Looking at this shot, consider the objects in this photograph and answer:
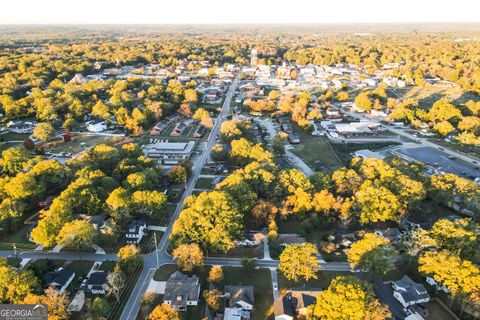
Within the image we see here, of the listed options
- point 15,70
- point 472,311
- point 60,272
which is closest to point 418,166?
point 472,311

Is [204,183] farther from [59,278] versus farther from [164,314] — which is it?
[164,314]

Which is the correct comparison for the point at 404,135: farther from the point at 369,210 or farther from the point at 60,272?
the point at 60,272

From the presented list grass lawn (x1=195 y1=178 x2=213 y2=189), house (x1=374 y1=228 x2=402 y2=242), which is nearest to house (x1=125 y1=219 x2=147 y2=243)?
grass lawn (x1=195 y1=178 x2=213 y2=189)

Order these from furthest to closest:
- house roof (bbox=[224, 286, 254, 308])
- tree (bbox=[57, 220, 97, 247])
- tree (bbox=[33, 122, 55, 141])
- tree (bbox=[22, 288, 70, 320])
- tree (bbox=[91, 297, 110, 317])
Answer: tree (bbox=[33, 122, 55, 141])
tree (bbox=[57, 220, 97, 247])
house roof (bbox=[224, 286, 254, 308])
tree (bbox=[91, 297, 110, 317])
tree (bbox=[22, 288, 70, 320])

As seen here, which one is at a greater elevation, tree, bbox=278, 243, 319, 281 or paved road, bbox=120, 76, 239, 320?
tree, bbox=278, 243, 319, 281

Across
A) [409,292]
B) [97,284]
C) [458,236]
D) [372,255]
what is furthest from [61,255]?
[458,236]

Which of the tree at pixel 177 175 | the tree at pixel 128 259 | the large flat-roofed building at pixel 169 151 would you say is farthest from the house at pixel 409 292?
the large flat-roofed building at pixel 169 151

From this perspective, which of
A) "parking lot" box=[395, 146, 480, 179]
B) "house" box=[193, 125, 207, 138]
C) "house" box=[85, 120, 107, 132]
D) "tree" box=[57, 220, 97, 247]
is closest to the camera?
"tree" box=[57, 220, 97, 247]

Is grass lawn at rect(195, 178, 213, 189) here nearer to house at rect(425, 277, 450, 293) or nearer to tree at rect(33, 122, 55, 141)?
house at rect(425, 277, 450, 293)
